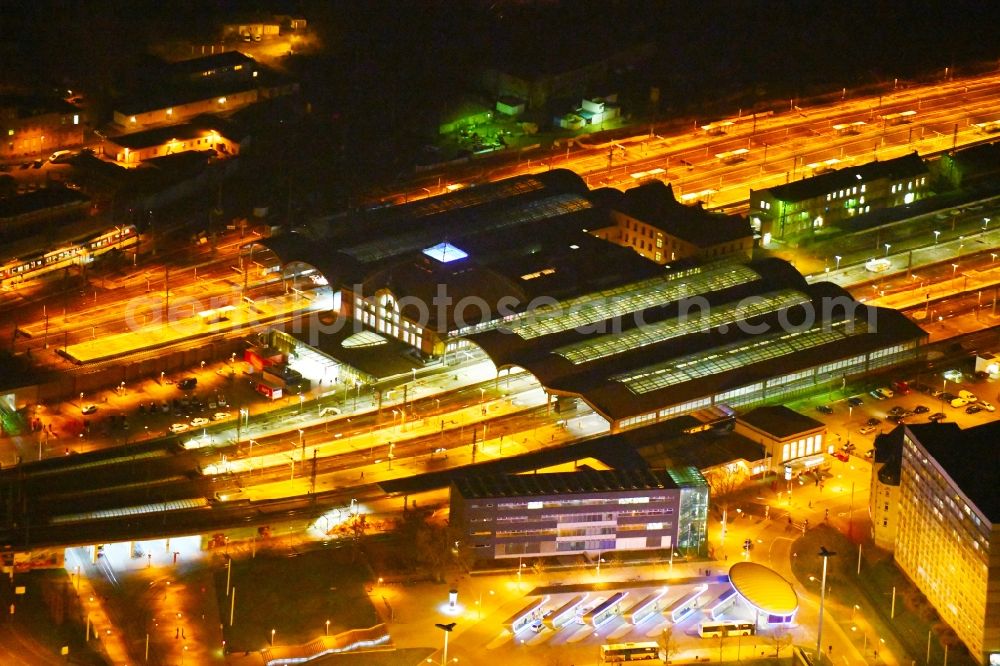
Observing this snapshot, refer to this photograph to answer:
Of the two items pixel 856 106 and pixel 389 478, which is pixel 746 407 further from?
pixel 856 106

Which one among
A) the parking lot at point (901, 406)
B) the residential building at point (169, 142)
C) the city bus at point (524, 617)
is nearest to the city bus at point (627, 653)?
the city bus at point (524, 617)

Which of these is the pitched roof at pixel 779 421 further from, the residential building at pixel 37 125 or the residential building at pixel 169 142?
the residential building at pixel 37 125

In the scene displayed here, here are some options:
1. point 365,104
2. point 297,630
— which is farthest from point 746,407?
point 365,104

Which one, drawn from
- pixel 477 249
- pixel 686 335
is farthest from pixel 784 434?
pixel 477 249

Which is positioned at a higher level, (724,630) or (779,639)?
(724,630)

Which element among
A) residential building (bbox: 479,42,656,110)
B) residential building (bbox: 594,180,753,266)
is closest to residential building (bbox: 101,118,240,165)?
residential building (bbox: 479,42,656,110)

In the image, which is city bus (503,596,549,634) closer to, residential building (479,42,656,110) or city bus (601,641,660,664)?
city bus (601,641,660,664)

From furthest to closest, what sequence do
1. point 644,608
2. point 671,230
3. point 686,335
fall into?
point 671,230
point 686,335
point 644,608

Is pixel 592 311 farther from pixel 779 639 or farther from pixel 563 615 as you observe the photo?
pixel 779 639
